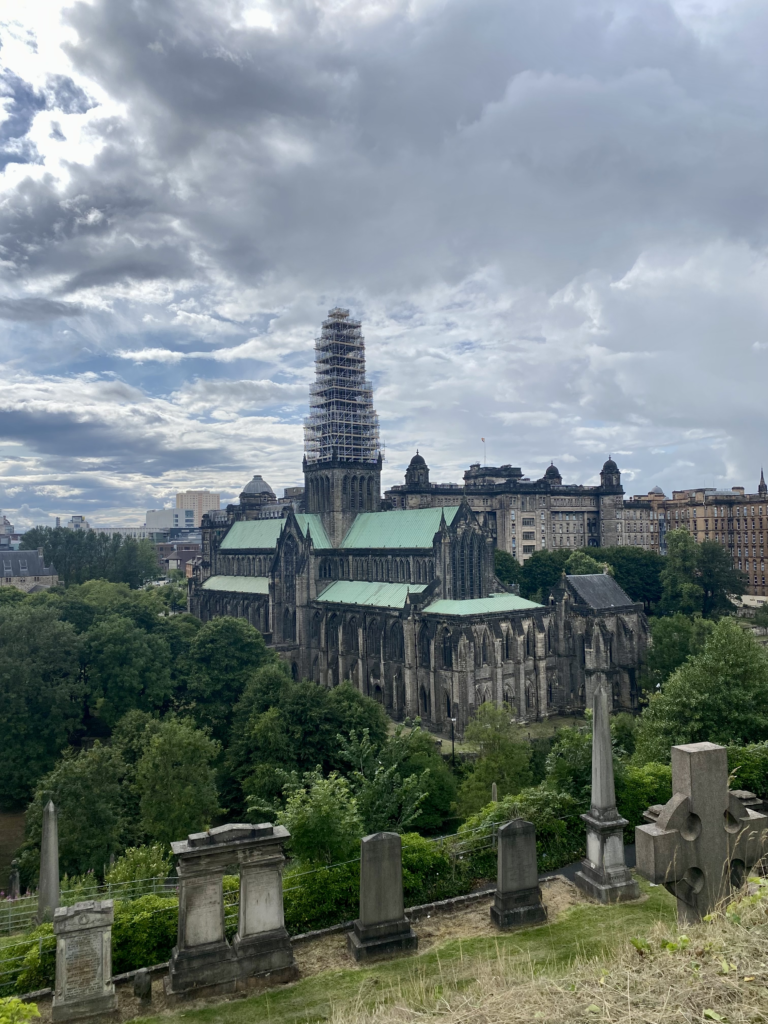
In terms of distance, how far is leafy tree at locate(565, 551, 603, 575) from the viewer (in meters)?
94.6

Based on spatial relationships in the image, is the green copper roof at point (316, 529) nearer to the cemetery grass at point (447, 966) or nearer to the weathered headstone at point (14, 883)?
the weathered headstone at point (14, 883)

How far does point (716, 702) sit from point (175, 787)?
26476mm

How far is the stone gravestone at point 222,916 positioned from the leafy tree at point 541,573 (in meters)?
85.9

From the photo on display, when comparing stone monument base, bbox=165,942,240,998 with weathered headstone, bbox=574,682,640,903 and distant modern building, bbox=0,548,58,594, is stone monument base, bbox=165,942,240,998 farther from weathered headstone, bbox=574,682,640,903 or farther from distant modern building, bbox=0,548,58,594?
distant modern building, bbox=0,548,58,594

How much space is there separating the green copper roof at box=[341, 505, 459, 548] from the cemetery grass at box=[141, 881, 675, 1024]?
52272mm

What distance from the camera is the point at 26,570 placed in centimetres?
13000

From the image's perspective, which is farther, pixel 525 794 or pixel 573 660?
pixel 573 660

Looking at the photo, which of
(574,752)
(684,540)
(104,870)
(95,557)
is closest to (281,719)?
(104,870)

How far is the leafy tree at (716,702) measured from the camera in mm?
30734

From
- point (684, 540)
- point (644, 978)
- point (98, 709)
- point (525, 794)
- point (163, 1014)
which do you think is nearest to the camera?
point (644, 978)

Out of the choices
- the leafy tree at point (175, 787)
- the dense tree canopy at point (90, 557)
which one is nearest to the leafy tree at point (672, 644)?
the leafy tree at point (175, 787)

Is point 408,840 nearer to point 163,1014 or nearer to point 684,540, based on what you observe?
point 163,1014

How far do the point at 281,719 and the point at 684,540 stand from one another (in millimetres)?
72245

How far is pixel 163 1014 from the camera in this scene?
46.7 ft
